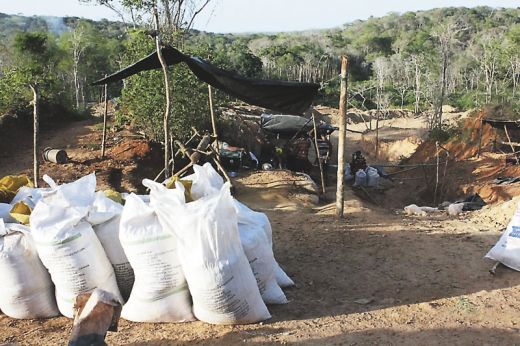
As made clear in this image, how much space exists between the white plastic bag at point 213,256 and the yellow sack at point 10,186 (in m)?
1.42

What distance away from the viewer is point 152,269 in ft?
9.20

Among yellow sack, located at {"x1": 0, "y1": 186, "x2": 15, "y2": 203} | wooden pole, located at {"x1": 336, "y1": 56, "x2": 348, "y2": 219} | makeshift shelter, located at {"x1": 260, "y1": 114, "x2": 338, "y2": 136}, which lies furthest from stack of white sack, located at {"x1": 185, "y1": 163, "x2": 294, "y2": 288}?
makeshift shelter, located at {"x1": 260, "y1": 114, "x2": 338, "y2": 136}

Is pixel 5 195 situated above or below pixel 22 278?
above

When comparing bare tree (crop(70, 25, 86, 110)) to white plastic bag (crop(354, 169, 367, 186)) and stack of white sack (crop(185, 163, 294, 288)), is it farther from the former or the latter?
stack of white sack (crop(185, 163, 294, 288))

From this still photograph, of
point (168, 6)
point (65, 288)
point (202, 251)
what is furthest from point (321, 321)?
point (168, 6)

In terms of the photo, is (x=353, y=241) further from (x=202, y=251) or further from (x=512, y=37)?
(x=512, y=37)

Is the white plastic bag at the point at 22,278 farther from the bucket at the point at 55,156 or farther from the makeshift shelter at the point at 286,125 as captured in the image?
the makeshift shelter at the point at 286,125

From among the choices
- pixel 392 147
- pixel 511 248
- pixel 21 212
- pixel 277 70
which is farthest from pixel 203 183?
pixel 277 70

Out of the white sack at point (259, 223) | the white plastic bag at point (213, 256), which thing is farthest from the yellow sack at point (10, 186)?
the white sack at point (259, 223)

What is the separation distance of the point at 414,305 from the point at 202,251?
1.49 m

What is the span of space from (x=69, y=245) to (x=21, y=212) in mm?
601

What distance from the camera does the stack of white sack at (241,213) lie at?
10.3ft

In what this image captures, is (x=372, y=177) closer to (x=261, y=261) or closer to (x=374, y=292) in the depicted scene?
(x=374, y=292)

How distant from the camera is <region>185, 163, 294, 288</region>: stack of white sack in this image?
124 inches
